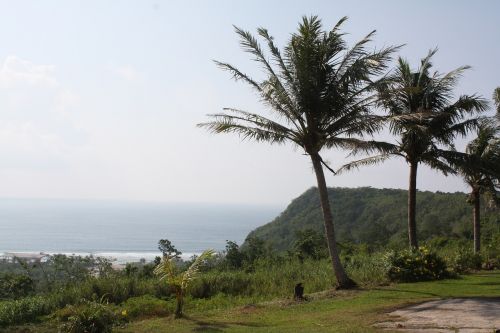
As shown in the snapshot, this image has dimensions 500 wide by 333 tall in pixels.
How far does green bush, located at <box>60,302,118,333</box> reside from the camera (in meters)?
9.21

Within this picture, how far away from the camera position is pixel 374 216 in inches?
2120

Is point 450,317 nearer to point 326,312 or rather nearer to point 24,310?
point 326,312

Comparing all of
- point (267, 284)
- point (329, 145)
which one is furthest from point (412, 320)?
point (267, 284)

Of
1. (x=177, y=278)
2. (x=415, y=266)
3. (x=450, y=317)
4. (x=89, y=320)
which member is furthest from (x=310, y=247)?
(x=89, y=320)

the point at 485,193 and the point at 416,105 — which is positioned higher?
the point at 416,105

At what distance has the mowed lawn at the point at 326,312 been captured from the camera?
378 inches

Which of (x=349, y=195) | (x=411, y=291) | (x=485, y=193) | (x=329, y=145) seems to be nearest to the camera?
(x=411, y=291)

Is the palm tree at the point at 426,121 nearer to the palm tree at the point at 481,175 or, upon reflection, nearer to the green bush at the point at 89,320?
the palm tree at the point at 481,175

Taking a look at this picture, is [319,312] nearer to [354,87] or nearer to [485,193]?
[354,87]

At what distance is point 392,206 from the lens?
180ft

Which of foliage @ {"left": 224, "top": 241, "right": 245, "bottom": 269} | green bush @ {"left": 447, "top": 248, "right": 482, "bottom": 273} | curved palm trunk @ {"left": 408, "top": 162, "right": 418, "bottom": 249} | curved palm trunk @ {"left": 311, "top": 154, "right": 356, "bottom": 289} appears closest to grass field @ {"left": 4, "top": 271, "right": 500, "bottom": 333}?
curved palm trunk @ {"left": 311, "top": 154, "right": 356, "bottom": 289}

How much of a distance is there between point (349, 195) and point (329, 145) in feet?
159

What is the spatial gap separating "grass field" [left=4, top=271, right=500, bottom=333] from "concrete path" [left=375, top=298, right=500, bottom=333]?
42cm

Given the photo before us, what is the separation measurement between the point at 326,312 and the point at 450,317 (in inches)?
104
